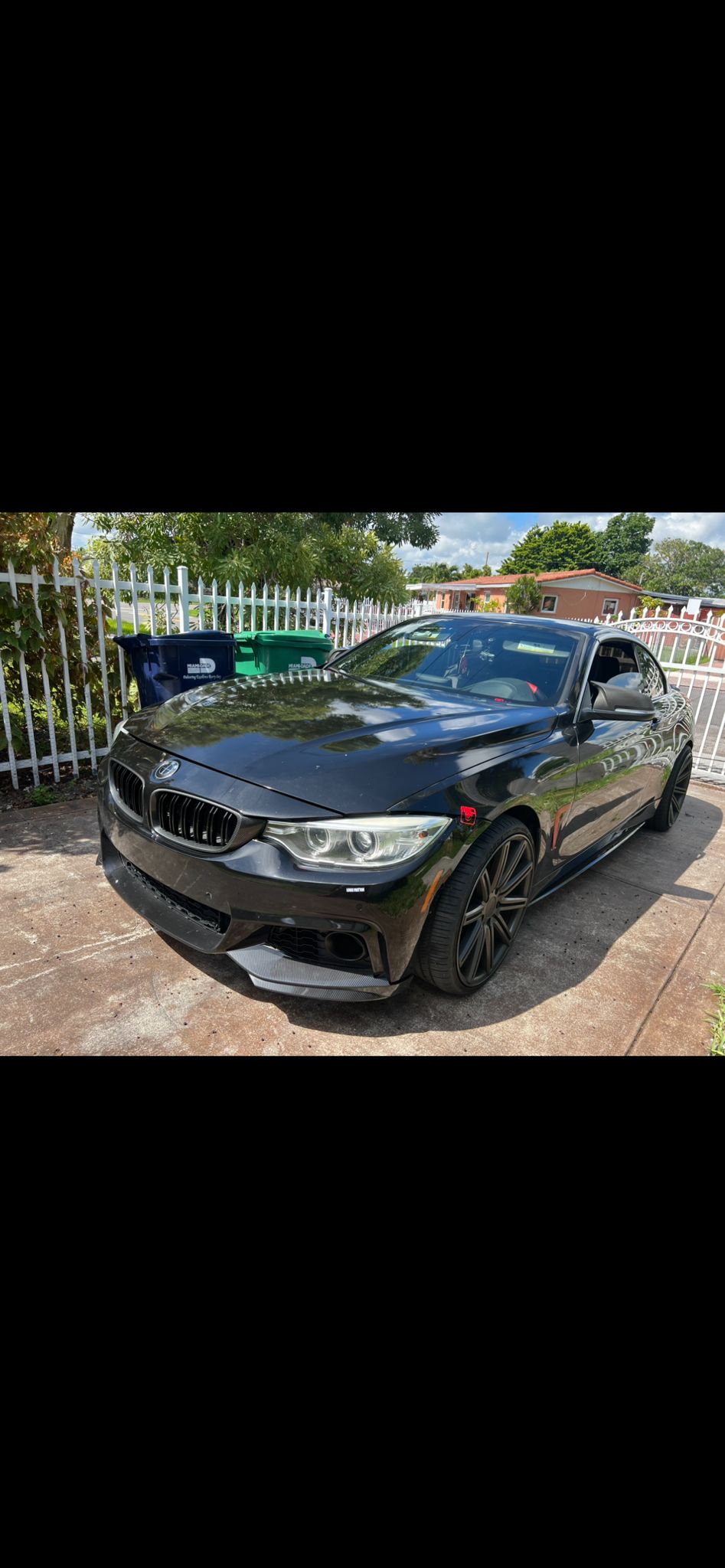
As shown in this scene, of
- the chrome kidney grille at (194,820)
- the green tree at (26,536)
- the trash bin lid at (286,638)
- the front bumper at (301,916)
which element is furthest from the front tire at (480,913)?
the green tree at (26,536)

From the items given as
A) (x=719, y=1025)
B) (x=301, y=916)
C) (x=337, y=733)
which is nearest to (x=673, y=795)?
(x=719, y=1025)

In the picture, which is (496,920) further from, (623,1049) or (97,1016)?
(97,1016)

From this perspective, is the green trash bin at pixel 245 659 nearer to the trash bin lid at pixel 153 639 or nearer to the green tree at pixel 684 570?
the trash bin lid at pixel 153 639

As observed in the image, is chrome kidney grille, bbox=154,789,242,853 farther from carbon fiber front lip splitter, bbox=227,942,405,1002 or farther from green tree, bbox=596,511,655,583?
green tree, bbox=596,511,655,583

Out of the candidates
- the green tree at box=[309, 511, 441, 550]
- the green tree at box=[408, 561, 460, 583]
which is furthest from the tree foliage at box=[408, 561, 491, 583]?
the green tree at box=[309, 511, 441, 550]

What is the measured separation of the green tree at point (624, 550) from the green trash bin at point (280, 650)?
76720 millimetres

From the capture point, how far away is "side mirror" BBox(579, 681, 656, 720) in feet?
10.9

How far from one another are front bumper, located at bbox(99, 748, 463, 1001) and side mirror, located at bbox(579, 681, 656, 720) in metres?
1.39

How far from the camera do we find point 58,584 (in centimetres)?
469

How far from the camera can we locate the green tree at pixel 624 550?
75562mm

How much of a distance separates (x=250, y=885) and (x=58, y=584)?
139 inches

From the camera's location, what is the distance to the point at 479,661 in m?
3.61

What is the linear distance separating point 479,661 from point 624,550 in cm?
8497
